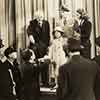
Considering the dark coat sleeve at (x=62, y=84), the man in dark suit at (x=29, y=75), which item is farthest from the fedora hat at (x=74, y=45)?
the man in dark suit at (x=29, y=75)

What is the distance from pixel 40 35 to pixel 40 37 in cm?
2

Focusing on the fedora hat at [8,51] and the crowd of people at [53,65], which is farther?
the fedora hat at [8,51]

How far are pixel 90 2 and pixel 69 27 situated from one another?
0.37m

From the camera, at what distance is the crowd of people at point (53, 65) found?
3080mm

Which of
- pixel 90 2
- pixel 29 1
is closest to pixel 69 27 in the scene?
pixel 90 2

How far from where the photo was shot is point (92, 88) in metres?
3.06

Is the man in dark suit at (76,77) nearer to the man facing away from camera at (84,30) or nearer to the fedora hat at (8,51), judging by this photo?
the man facing away from camera at (84,30)

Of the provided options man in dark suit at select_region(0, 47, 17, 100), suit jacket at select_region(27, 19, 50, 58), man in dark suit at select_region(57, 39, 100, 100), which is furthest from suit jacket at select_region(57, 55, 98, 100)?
man in dark suit at select_region(0, 47, 17, 100)

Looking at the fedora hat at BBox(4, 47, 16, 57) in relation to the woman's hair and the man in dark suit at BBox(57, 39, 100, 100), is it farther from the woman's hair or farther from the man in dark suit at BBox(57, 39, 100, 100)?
the man in dark suit at BBox(57, 39, 100, 100)

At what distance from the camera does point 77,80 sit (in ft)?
10.1

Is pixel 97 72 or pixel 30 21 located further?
pixel 30 21

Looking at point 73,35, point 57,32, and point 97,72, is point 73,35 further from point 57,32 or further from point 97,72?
point 97,72

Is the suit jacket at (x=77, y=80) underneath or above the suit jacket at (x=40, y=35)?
underneath

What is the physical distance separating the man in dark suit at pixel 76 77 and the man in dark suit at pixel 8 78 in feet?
1.91
